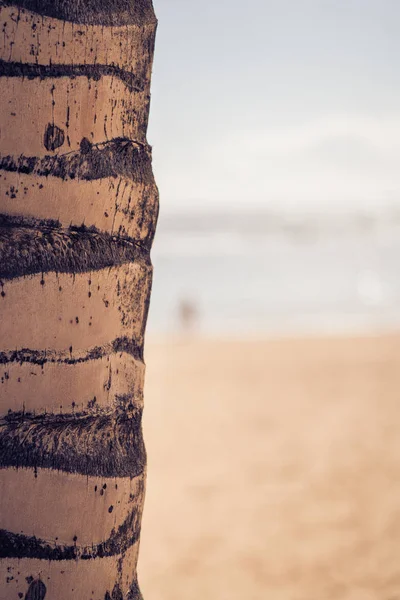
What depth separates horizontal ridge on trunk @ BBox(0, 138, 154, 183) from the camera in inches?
51.9

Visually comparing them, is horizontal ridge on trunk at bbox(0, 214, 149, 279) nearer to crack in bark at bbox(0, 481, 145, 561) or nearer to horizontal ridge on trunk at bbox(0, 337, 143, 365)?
horizontal ridge on trunk at bbox(0, 337, 143, 365)

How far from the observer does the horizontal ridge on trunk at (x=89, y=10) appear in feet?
4.34

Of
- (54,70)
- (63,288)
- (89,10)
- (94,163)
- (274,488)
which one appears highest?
(89,10)

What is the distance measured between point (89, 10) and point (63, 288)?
0.59 metres

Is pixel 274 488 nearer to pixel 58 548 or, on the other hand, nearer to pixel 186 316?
pixel 58 548

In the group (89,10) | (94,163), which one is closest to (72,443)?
(94,163)

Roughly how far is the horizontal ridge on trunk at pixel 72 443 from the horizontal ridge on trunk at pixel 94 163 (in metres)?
0.50

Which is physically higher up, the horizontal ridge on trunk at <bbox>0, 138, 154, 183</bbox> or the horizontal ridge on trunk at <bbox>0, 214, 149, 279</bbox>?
the horizontal ridge on trunk at <bbox>0, 138, 154, 183</bbox>

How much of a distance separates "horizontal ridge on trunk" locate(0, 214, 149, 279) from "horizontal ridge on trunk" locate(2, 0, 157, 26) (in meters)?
0.43

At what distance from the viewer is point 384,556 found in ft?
14.0

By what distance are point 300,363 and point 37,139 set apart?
11.8m

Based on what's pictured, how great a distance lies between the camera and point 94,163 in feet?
4.50

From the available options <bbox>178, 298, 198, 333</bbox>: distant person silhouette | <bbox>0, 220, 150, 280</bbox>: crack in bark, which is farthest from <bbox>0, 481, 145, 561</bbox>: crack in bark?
<bbox>178, 298, 198, 333</bbox>: distant person silhouette

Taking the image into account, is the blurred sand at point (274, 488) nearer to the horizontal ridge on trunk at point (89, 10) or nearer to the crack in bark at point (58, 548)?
the crack in bark at point (58, 548)
